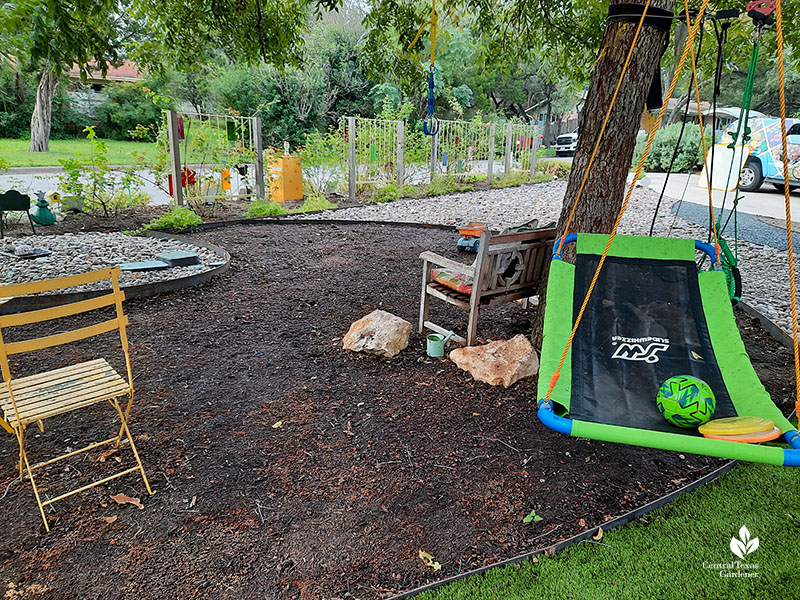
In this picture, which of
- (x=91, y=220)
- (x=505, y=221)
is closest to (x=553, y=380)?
(x=505, y=221)

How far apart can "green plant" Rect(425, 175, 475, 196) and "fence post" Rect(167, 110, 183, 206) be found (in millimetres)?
5545

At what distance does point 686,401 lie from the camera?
2232mm

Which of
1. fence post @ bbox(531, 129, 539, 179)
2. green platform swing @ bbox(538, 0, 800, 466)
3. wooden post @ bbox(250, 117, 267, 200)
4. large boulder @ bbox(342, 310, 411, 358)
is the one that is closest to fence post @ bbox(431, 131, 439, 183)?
fence post @ bbox(531, 129, 539, 179)

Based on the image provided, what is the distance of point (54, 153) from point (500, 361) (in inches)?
921

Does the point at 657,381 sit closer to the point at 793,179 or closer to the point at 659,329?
the point at 659,329

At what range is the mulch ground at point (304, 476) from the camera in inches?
75.2

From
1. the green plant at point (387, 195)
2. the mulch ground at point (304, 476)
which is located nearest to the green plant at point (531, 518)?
the mulch ground at point (304, 476)

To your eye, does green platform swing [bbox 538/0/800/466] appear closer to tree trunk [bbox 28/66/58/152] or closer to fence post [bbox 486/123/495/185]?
fence post [bbox 486/123/495/185]

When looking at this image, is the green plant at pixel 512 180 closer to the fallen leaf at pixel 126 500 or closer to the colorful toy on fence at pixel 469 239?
the colorful toy on fence at pixel 469 239

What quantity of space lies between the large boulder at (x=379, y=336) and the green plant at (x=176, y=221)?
4689 millimetres

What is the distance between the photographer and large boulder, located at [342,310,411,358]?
3.57 m

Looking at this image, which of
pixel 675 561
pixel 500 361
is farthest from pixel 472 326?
pixel 675 561

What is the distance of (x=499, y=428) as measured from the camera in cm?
281

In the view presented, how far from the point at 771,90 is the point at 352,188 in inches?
1086
